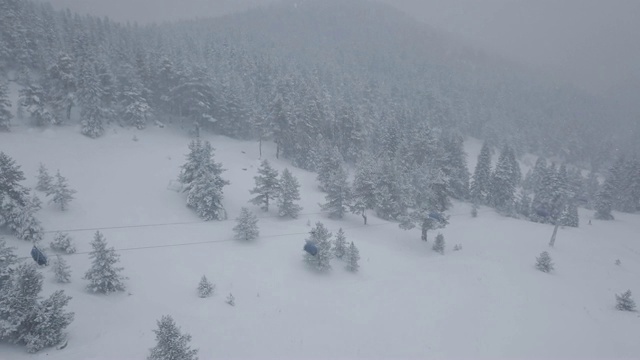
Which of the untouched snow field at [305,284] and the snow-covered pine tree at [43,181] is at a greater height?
the snow-covered pine tree at [43,181]

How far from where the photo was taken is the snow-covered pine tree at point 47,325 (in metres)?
14.6

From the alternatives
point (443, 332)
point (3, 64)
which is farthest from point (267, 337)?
point (3, 64)

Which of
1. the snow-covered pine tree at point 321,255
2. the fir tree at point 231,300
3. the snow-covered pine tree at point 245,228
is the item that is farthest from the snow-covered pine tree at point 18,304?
the snow-covered pine tree at point 321,255

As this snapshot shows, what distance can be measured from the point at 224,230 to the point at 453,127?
99.9 metres

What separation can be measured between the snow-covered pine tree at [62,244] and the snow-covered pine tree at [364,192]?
1147 inches

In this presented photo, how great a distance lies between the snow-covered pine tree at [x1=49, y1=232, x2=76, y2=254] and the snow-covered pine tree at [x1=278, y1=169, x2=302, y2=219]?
20.8 meters

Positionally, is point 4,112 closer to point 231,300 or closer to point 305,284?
point 231,300

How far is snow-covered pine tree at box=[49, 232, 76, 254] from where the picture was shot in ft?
82.9

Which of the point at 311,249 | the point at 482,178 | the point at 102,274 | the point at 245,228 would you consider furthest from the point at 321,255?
the point at 482,178

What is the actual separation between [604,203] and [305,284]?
68883 millimetres

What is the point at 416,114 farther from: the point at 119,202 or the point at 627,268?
the point at 119,202

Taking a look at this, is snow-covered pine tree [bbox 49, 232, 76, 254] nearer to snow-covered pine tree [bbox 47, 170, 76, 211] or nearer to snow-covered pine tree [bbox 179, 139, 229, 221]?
snow-covered pine tree [bbox 47, 170, 76, 211]

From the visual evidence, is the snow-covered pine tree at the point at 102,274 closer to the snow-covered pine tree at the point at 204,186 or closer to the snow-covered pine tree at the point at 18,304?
the snow-covered pine tree at the point at 18,304

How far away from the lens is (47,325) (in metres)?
14.9
